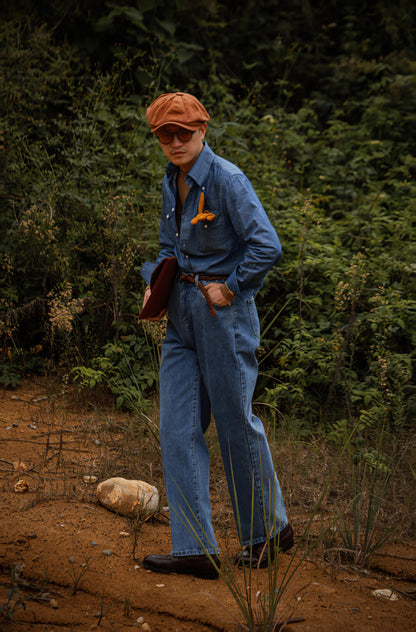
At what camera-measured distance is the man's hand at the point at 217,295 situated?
2.29 m

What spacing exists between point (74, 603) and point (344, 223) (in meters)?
4.11

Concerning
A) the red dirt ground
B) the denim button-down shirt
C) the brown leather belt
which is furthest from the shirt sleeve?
the red dirt ground

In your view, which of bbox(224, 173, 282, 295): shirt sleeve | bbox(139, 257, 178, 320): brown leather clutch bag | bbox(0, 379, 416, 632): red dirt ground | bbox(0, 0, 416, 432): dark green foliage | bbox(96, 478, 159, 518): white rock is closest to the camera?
bbox(0, 379, 416, 632): red dirt ground

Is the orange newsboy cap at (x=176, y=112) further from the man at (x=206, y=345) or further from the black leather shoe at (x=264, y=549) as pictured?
the black leather shoe at (x=264, y=549)

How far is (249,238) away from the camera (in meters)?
2.26

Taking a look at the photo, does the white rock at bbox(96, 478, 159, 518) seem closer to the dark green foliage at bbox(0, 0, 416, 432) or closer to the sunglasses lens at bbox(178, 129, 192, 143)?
the dark green foliage at bbox(0, 0, 416, 432)

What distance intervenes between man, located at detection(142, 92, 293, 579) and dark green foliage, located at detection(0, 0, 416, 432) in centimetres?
125

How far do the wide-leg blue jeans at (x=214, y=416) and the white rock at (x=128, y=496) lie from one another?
471mm

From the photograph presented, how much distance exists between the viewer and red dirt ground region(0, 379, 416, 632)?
6.82 ft

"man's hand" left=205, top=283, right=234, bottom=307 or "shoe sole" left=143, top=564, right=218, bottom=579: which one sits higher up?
"man's hand" left=205, top=283, right=234, bottom=307

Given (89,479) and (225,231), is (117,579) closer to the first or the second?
(89,479)

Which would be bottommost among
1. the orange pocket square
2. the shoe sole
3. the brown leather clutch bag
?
the shoe sole

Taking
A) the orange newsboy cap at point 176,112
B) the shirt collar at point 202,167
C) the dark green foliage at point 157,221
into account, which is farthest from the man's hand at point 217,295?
the dark green foliage at point 157,221

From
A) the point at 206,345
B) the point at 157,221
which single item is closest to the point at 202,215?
the point at 206,345
